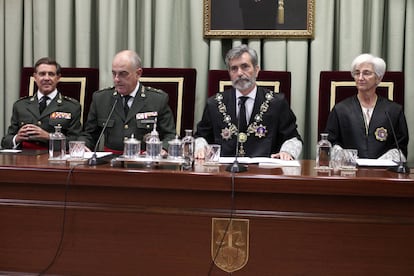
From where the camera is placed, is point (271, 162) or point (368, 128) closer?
point (271, 162)

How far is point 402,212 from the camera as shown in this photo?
5.93ft

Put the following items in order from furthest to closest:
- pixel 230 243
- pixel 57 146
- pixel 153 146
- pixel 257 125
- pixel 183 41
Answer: pixel 183 41, pixel 257 125, pixel 57 146, pixel 153 146, pixel 230 243

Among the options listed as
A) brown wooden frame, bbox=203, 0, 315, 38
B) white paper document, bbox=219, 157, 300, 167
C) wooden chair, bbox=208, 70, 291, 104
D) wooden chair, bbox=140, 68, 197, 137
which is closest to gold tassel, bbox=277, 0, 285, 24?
brown wooden frame, bbox=203, 0, 315, 38

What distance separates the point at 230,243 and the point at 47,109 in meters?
1.78

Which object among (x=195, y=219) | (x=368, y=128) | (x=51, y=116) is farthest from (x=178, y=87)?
(x=195, y=219)

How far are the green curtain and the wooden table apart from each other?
1700 millimetres

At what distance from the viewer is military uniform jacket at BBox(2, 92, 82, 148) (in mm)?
3135

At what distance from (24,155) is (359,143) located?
1.75 m

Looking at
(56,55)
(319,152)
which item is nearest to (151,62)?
(56,55)

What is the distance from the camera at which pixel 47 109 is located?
125 inches

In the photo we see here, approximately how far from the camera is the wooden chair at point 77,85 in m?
3.49

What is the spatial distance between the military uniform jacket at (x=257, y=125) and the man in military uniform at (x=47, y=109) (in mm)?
865

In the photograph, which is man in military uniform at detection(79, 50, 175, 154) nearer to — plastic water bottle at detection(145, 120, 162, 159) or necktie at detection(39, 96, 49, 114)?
necktie at detection(39, 96, 49, 114)

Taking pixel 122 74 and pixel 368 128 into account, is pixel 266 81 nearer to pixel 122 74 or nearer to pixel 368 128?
pixel 368 128
